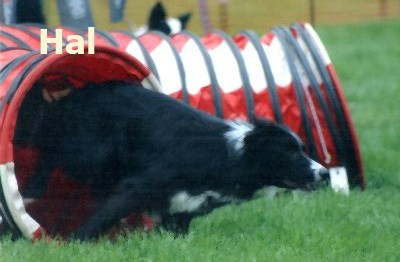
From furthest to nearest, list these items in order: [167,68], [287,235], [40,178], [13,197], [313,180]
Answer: [167,68]
[40,178]
[313,180]
[287,235]
[13,197]

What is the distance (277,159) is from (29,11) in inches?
124

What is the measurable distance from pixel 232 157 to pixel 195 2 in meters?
11.1

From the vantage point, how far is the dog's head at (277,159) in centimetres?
515

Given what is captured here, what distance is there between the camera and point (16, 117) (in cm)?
493

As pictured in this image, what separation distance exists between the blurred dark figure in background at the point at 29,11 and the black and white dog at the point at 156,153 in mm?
2146

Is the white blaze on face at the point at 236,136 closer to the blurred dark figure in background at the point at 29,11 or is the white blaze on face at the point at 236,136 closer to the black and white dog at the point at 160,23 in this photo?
the blurred dark figure in background at the point at 29,11

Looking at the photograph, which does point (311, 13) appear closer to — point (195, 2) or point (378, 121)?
point (195, 2)

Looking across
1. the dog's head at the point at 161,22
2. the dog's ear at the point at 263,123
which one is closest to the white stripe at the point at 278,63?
the dog's ear at the point at 263,123

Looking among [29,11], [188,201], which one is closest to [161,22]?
[29,11]

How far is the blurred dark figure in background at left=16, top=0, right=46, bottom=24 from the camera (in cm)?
746

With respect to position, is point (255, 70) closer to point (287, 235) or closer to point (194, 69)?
point (194, 69)

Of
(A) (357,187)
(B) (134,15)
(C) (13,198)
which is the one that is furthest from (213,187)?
(B) (134,15)

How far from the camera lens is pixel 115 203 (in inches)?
198

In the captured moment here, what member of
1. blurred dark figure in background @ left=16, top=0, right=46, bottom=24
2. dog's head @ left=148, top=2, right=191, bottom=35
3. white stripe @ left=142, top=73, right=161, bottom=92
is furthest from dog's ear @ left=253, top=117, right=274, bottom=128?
dog's head @ left=148, top=2, right=191, bottom=35
